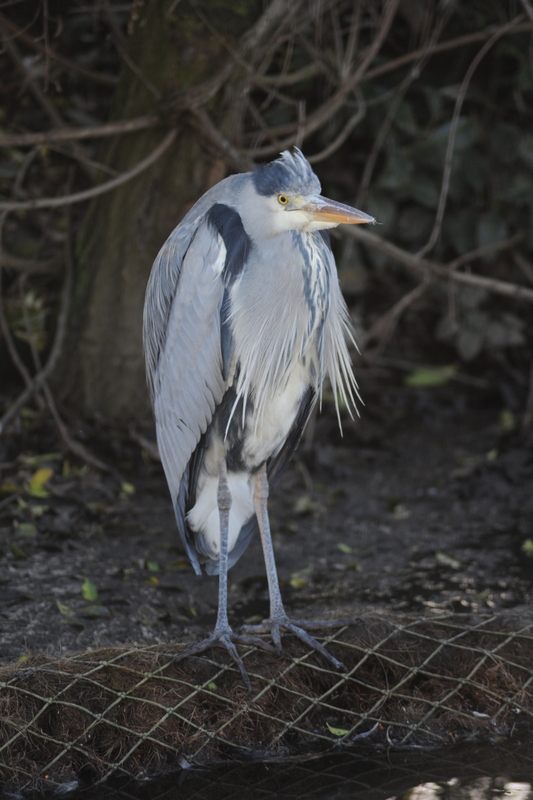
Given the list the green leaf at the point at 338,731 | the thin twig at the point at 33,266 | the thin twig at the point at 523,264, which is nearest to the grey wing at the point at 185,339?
the green leaf at the point at 338,731

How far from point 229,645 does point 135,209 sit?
2.69m

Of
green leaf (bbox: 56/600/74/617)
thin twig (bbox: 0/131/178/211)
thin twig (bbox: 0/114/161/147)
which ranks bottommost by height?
green leaf (bbox: 56/600/74/617)

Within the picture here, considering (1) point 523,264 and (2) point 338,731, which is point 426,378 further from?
(2) point 338,731

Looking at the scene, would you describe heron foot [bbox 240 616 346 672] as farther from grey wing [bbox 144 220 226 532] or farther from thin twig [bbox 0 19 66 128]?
thin twig [bbox 0 19 66 128]

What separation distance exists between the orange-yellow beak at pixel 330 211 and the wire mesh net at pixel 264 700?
4.36ft

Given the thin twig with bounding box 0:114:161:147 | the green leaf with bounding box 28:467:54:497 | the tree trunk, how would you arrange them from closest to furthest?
1. the thin twig with bounding box 0:114:161:147
2. the green leaf with bounding box 28:467:54:497
3. the tree trunk

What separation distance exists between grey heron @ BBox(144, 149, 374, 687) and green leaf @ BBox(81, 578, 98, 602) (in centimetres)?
48

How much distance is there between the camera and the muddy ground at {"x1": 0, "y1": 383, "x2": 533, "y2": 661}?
364 cm

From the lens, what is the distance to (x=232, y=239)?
3111 mm

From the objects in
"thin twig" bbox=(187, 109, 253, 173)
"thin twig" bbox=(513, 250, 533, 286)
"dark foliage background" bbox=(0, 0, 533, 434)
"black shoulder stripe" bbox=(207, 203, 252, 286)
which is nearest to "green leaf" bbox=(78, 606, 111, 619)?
"black shoulder stripe" bbox=(207, 203, 252, 286)

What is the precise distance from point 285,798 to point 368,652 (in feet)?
1.85

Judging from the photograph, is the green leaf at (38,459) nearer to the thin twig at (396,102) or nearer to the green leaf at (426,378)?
the thin twig at (396,102)

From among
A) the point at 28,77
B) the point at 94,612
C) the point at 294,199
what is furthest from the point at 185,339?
the point at 28,77

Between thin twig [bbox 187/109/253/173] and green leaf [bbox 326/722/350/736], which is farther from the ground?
thin twig [bbox 187/109/253/173]
